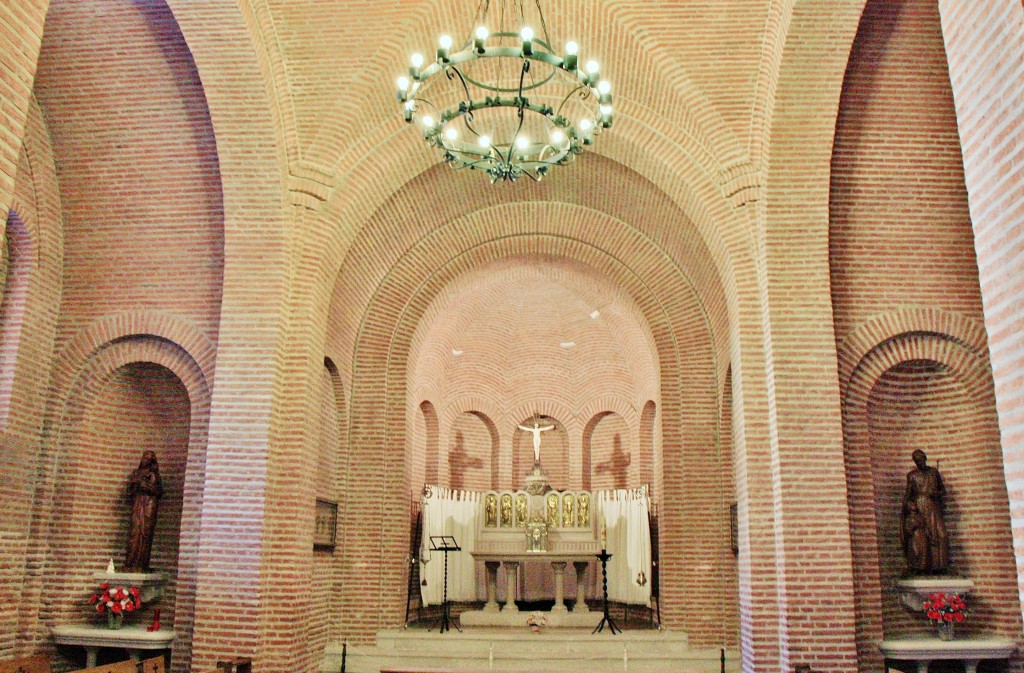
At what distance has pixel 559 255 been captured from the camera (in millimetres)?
13070

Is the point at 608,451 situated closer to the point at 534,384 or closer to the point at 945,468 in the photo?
the point at 534,384

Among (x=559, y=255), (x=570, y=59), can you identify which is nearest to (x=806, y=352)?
(x=570, y=59)

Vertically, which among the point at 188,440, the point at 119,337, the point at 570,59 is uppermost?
the point at 570,59

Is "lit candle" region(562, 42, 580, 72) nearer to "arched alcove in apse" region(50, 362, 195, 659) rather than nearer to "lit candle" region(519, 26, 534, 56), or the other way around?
"lit candle" region(519, 26, 534, 56)

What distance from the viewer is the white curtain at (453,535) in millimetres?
13922

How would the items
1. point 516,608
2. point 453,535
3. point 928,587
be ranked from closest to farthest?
point 928,587, point 516,608, point 453,535

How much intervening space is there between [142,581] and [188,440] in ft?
5.35

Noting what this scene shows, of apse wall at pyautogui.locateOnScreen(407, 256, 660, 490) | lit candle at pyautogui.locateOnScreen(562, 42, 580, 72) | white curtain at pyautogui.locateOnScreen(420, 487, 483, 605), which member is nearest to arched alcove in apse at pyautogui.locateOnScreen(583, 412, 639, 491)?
apse wall at pyautogui.locateOnScreen(407, 256, 660, 490)

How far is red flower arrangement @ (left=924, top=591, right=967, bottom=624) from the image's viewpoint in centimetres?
836

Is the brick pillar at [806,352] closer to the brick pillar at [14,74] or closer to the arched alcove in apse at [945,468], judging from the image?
the arched alcove in apse at [945,468]

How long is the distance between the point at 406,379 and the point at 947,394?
701 cm

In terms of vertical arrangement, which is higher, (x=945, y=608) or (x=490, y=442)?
(x=490, y=442)

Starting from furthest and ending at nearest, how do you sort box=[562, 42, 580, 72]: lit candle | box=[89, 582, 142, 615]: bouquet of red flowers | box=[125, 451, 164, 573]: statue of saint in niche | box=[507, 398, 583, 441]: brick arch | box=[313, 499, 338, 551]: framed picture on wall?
box=[507, 398, 583, 441]: brick arch, box=[313, 499, 338, 551]: framed picture on wall, box=[125, 451, 164, 573]: statue of saint in niche, box=[89, 582, 142, 615]: bouquet of red flowers, box=[562, 42, 580, 72]: lit candle

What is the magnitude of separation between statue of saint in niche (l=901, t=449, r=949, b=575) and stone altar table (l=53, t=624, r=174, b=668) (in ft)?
25.1
